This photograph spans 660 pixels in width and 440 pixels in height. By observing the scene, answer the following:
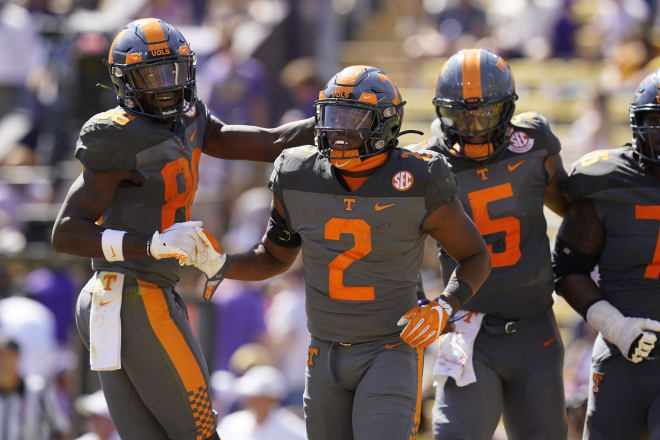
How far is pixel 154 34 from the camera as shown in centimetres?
467

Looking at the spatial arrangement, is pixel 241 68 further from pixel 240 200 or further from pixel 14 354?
pixel 14 354

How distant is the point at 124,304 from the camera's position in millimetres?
4613

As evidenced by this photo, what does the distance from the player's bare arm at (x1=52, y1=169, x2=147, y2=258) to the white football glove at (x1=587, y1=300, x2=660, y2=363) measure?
194 cm

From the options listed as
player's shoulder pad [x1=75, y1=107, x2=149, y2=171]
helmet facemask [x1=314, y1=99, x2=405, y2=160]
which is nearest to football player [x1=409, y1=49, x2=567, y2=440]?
helmet facemask [x1=314, y1=99, x2=405, y2=160]

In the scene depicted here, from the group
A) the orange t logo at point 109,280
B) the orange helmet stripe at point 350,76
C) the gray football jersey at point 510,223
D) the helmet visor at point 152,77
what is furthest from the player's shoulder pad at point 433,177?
the orange t logo at point 109,280

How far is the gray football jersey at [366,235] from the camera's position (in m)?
4.47

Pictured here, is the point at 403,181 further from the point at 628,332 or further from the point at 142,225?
the point at 628,332

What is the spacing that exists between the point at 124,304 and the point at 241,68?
692 cm

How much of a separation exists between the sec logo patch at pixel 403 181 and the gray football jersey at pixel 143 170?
0.84 metres

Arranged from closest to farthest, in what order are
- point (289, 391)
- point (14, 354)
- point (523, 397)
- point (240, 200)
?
point (523, 397) < point (14, 354) < point (289, 391) < point (240, 200)

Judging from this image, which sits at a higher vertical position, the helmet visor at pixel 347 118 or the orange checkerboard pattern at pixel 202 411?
the helmet visor at pixel 347 118

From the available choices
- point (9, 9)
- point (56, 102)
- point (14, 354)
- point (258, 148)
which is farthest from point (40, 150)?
point (258, 148)

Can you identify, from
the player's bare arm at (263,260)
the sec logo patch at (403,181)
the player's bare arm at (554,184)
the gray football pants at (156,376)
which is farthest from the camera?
the player's bare arm at (554,184)

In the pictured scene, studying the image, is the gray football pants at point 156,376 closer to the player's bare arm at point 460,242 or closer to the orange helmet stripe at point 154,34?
the orange helmet stripe at point 154,34
